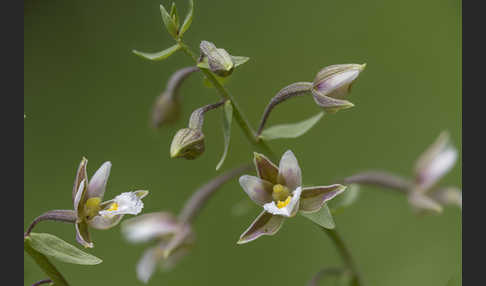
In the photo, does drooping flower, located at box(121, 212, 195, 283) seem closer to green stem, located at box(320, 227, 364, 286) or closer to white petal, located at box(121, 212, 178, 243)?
white petal, located at box(121, 212, 178, 243)

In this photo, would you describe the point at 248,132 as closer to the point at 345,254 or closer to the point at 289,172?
the point at 289,172

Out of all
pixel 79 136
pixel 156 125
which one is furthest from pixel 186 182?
pixel 156 125

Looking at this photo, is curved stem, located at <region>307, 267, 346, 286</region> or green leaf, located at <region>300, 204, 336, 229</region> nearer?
green leaf, located at <region>300, 204, 336, 229</region>

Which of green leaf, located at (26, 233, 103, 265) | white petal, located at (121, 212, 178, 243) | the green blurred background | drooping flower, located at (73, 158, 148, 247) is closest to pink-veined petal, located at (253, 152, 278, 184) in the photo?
drooping flower, located at (73, 158, 148, 247)

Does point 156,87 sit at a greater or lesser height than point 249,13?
lesser

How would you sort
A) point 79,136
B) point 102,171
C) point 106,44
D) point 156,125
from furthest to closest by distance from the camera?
point 106,44
point 79,136
point 156,125
point 102,171

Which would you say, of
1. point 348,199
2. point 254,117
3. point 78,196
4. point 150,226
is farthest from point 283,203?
point 254,117

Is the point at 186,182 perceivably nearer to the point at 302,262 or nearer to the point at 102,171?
the point at 302,262
